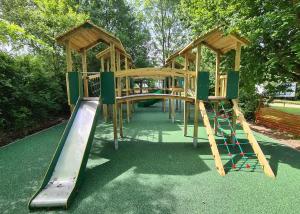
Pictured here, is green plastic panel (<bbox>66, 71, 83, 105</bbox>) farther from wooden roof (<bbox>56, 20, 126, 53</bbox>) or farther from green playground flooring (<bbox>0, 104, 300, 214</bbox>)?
green playground flooring (<bbox>0, 104, 300, 214</bbox>)

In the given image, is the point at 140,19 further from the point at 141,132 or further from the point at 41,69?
the point at 141,132

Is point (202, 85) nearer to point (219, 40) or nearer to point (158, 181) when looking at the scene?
point (219, 40)

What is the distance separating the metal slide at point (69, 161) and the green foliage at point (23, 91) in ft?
12.0

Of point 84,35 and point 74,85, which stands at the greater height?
point 84,35

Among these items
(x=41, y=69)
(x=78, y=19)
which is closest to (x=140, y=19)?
(x=78, y=19)

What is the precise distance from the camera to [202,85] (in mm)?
6320

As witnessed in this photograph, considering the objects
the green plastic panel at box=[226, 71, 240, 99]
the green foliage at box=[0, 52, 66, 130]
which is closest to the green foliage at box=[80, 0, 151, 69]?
the green foliage at box=[0, 52, 66, 130]

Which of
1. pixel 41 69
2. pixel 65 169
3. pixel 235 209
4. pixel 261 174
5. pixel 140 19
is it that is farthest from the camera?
pixel 140 19

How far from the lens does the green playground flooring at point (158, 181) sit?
11.5 feet

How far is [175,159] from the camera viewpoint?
567cm

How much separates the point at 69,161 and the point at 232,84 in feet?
16.4

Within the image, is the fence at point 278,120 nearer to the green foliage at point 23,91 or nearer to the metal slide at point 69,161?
the metal slide at point 69,161

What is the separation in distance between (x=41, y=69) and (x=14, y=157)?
18.5ft

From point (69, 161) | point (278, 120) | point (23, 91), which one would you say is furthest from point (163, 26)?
point (69, 161)
